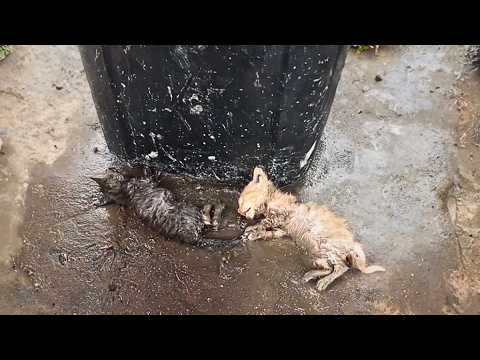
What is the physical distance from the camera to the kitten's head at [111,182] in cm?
348

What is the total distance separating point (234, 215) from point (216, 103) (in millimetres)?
829

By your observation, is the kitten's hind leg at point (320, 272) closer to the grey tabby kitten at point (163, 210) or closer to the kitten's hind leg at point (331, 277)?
the kitten's hind leg at point (331, 277)

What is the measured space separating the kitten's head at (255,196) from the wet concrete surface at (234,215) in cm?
18

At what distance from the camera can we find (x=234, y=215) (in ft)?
11.6

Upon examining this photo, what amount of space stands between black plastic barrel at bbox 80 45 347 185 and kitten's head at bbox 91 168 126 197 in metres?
0.25

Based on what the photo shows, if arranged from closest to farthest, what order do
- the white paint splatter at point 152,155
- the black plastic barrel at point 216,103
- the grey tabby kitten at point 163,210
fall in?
the black plastic barrel at point 216,103 < the grey tabby kitten at point 163,210 < the white paint splatter at point 152,155

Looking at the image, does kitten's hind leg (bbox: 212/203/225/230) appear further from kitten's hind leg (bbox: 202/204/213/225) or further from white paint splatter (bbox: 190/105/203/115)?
white paint splatter (bbox: 190/105/203/115)

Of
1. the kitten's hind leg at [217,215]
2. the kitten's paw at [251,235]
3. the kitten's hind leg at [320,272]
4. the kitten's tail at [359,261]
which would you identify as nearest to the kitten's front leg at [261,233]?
the kitten's paw at [251,235]

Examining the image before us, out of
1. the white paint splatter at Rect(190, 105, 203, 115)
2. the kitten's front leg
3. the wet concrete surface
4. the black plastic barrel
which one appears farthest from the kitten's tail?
the white paint splatter at Rect(190, 105, 203, 115)

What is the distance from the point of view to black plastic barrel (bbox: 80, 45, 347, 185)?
2838 millimetres

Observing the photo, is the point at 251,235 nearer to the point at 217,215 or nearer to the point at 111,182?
the point at 217,215

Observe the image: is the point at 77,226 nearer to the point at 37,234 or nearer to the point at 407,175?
the point at 37,234

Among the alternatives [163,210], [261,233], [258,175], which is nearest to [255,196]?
[258,175]

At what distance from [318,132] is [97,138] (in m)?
1.67
